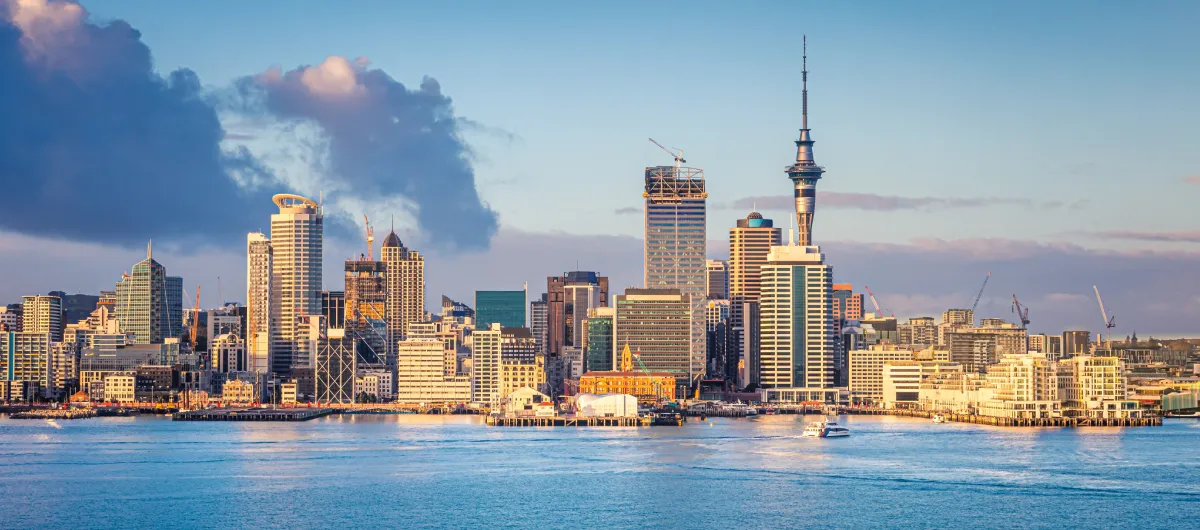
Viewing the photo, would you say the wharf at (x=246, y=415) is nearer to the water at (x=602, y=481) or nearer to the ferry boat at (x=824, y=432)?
the water at (x=602, y=481)

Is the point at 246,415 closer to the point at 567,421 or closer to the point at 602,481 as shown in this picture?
the point at 567,421

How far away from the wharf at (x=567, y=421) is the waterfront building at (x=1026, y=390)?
119ft

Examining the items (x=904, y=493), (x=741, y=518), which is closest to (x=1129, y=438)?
(x=904, y=493)

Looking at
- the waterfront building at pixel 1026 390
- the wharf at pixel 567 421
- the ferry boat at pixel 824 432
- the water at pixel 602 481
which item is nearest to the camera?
the water at pixel 602 481

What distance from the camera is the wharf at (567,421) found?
16388cm

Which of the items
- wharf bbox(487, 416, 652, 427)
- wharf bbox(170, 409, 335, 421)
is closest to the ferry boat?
wharf bbox(487, 416, 652, 427)

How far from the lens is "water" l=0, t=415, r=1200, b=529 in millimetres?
77000

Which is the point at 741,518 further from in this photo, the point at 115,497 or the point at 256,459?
the point at 256,459

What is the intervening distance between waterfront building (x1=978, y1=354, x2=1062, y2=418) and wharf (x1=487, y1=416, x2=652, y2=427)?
36210 mm

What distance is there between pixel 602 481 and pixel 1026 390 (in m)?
88.5

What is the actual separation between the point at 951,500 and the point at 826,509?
7.37 metres

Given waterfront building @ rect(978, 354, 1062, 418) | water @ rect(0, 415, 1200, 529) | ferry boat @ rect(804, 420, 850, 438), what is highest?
waterfront building @ rect(978, 354, 1062, 418)

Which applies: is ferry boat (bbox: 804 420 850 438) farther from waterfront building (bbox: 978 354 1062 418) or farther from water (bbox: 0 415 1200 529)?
waterfront building (bbox: 978 354 1062 418)

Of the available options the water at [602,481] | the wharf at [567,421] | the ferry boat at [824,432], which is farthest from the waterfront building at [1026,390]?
the wharf at [567,421]
